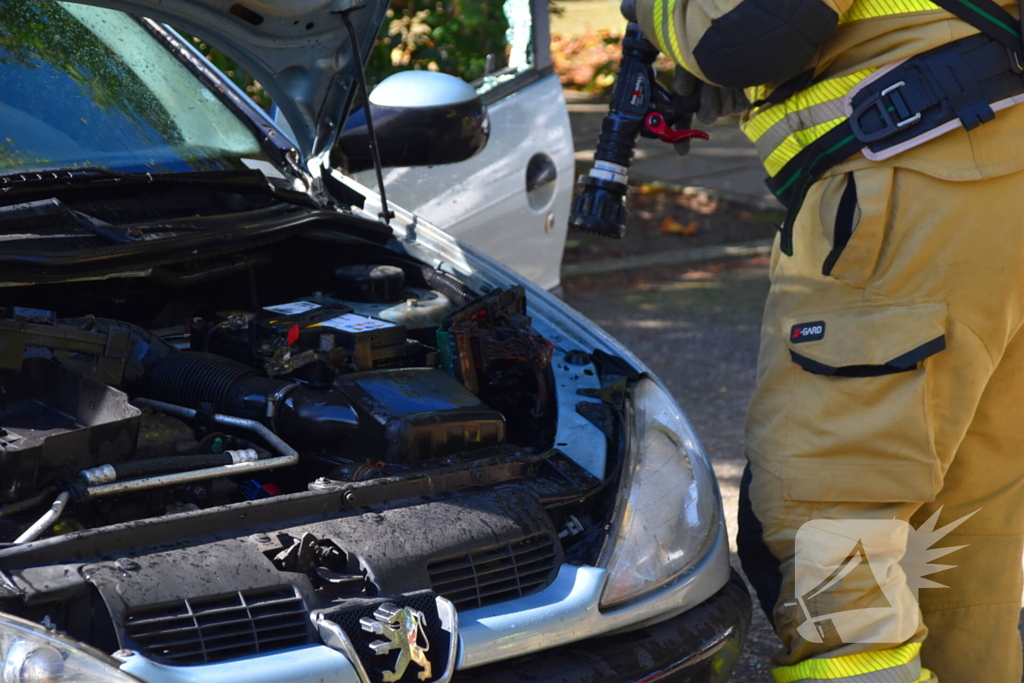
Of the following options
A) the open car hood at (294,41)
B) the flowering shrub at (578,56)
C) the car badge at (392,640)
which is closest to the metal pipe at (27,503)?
the car badge at (392,640)

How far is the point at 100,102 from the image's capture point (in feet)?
9.03

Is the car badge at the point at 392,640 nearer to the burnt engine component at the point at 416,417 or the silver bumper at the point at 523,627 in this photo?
the silver bumper at the point at 523,627

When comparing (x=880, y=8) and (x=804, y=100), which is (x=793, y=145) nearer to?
(x=804, y=100)

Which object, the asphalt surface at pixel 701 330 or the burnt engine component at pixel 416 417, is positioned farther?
the asphalt surface at pixel 701 330

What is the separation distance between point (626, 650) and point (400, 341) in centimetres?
88

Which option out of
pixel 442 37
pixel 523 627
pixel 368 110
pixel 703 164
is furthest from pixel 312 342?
pixel 703 164

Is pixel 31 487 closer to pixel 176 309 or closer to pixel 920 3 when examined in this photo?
pixel 176 309

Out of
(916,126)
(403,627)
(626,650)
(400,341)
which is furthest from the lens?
(400,341)

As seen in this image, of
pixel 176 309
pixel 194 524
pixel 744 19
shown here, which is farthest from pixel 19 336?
pixel 744 19

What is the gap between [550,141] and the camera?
3898mm

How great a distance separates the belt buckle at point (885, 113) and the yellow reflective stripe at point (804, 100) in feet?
0.20

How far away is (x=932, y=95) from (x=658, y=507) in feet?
3.12

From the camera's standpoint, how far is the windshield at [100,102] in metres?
2.57

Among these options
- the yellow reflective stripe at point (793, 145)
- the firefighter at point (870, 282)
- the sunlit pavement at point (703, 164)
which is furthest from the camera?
the sunlit pavement at point (703, 164)
